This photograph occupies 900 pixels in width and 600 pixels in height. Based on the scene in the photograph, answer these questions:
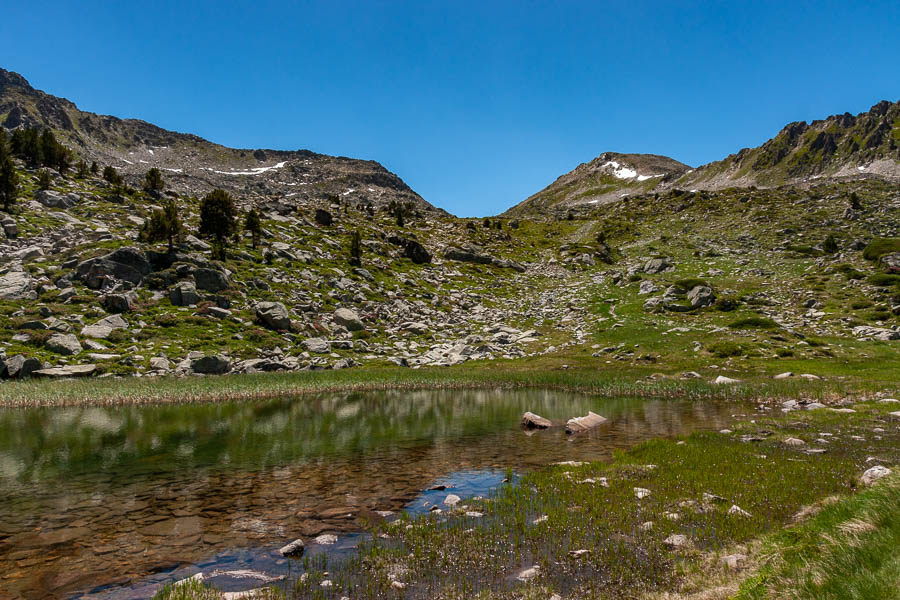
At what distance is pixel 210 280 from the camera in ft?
224

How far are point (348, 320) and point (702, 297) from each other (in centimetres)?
5647

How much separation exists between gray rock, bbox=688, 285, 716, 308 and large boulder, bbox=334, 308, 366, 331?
2106 inches

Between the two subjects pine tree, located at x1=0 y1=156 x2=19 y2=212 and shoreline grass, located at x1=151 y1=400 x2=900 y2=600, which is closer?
shoreline grass, located at x1=151 y1=400 x2=900 y2=600

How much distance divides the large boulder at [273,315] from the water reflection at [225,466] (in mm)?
28618

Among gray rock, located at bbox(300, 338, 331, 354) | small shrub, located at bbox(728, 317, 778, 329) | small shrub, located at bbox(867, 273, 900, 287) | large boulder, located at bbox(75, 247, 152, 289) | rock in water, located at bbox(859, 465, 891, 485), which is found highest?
large boulder, located at bbox(75, 247, 152, 289)

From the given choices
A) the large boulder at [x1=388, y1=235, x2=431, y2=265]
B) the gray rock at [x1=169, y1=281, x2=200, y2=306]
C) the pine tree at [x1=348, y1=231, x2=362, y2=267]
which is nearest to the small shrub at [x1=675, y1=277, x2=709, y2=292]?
the large boulder at [x1=388, y1=235, x2=431, y2=265]

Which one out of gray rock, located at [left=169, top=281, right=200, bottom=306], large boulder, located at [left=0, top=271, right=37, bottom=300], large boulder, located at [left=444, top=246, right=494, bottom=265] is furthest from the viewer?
large boulder, located at [left=444, top=246, right=494, bottom=265]

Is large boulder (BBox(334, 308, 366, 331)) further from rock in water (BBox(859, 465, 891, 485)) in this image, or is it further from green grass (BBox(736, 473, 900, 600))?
green grass (BBox(736, 473, 900, 600))

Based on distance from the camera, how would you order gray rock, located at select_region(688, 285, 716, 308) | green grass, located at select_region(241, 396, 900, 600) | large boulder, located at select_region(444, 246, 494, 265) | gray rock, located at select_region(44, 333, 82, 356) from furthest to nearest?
large boulder, located at select_region(444, 246, 494, 265)
gray rock, located at select_region(688, 285, 716, 308)
gray rock, located at select_region(44, 333, 82, 356)
green grass, located at select_region(241, 396, 900, 600)

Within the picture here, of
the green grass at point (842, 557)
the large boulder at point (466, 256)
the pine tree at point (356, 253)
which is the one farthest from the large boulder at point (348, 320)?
the green grass at point (842, 557)

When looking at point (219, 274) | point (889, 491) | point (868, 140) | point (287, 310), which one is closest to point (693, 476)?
point (889, 491)

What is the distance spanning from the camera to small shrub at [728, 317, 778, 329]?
61.2m

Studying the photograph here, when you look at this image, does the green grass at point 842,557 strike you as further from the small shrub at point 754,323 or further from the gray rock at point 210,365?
the small shrub at point 754,323

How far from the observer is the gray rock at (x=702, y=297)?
236 feet
